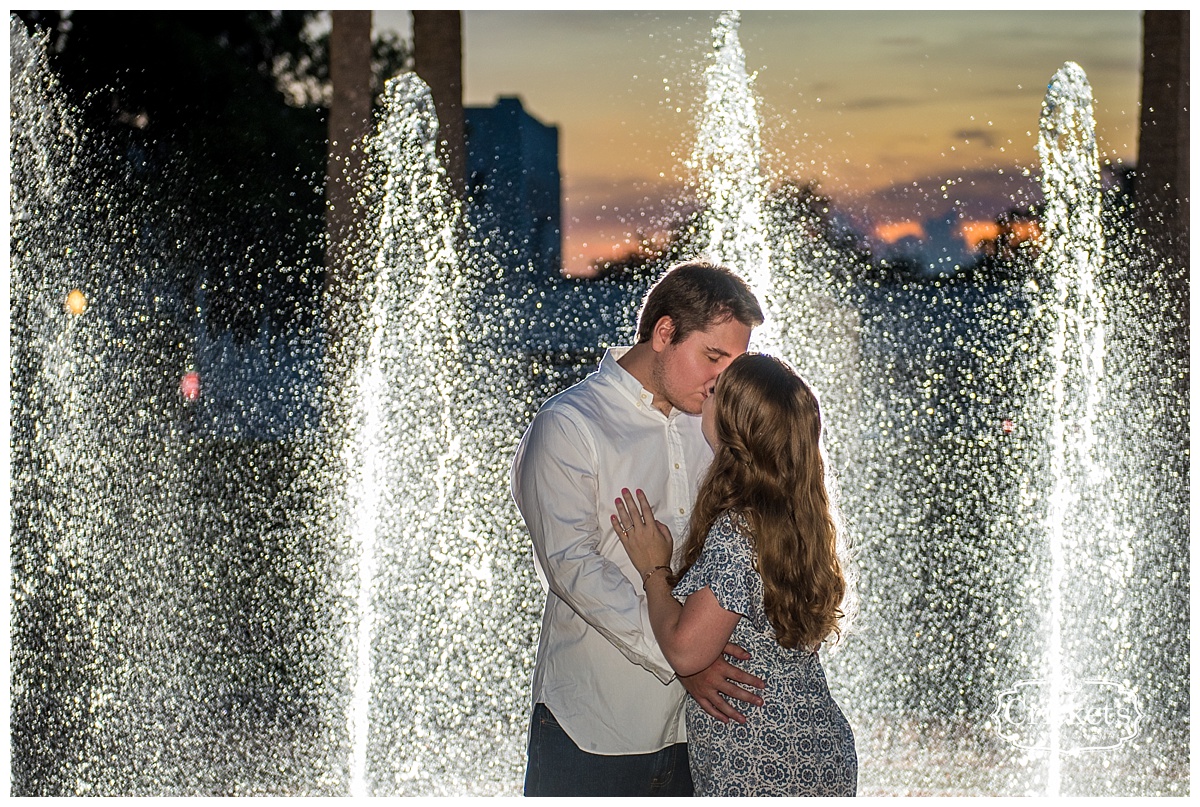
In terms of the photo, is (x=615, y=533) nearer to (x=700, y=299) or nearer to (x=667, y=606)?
(x=667, y=606)

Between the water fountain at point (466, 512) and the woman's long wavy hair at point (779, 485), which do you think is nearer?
the woman's long wavy hair at point (779, 485)

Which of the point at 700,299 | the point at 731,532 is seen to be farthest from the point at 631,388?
the point at 731,532

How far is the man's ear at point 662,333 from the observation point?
259 centimetres

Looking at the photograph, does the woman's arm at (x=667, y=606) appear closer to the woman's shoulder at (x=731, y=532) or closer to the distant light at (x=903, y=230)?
the woman's shoulder at (x=731, y=532)

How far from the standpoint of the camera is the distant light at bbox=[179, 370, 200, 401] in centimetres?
646

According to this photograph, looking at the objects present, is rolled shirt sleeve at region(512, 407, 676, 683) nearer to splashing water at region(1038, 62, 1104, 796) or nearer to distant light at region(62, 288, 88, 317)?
splashing water at region(1038, 62, 1104, 796)

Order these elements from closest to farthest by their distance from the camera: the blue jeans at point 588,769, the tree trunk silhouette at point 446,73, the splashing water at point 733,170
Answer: the blue jeans at point 588,769 < the splashing water at point 733,170 < the tree trunk silhouette at point 446,73

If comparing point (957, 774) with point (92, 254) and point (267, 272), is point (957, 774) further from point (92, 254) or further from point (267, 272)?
point (267, 272)

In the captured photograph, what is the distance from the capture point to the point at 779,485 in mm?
2225

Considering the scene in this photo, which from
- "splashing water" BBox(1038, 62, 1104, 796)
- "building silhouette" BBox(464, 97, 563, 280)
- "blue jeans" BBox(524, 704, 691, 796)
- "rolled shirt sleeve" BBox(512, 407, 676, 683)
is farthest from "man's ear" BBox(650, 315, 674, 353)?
"building silhouette" BBox(464, 97, 563, 280)

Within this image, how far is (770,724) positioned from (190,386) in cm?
496

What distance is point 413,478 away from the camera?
6148 mm

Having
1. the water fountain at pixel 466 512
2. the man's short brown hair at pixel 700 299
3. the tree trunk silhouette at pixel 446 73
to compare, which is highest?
the tree trunk silhouette at pixel 446 73

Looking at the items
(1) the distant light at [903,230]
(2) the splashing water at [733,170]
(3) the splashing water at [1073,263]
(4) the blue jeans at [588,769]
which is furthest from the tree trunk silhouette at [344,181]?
(4) the blue jeans at [588,769]
